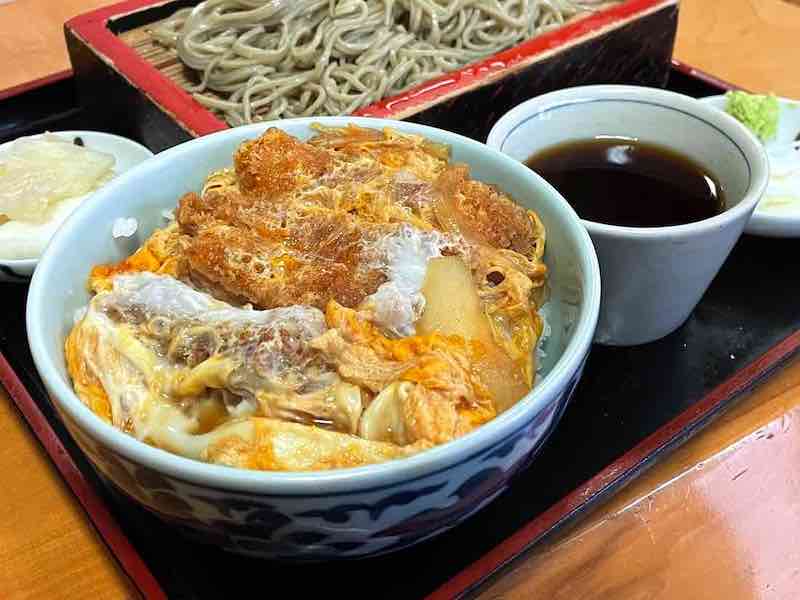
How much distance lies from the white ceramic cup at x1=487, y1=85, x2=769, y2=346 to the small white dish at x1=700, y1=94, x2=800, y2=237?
12 cm

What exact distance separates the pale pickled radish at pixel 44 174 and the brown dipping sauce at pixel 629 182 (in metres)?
0.94

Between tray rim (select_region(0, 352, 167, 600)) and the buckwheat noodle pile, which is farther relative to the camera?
the buckwheat noodle pile

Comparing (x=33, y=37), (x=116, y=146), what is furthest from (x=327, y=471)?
(x=33, y=37)

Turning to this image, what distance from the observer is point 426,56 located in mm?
2027

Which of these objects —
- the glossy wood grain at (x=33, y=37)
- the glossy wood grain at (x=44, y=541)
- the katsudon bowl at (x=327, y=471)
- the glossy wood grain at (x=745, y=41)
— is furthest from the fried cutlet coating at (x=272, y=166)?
the glossy wood grain at (x=745, y=41)

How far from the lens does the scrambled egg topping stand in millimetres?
872

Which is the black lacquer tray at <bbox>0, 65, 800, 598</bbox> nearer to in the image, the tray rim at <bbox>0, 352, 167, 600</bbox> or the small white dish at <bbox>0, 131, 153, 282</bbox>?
the tray rim at <bbox>0, 352, 167, 600</bbox>

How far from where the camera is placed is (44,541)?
1.10m

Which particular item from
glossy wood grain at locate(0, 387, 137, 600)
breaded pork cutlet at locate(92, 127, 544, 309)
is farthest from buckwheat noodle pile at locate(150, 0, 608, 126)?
glossy wood grain at locate(0, 387, 137, 600)

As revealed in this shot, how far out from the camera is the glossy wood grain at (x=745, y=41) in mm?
2271

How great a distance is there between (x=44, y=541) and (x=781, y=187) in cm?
147

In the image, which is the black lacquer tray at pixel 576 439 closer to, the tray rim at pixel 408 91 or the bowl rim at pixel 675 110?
the bowl rim at pixel 675 110

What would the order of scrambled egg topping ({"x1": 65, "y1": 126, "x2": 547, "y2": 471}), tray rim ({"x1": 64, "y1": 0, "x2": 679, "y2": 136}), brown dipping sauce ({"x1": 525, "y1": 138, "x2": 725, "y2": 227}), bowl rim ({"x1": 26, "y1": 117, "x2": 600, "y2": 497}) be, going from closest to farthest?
bowl rim ({"x1": 26, "y1": 117, "x2": 600, "y2": 497}) → scrambled egg topping ({"x1": 65, "y1": 126, "x2": 547, "y2": 471}) → brown dipping sauce ({"x1": 525, "y1": 138, "x2": 725, "y2": 227}) → tray rim ({"x1": 64, "y1": 0, "x2": 679, "y2": 136})

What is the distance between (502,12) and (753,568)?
5.03 ft
